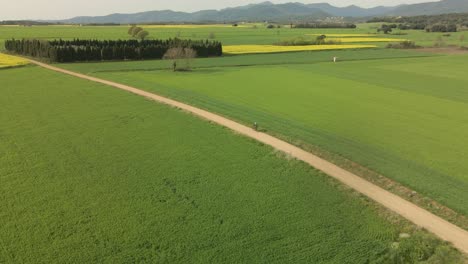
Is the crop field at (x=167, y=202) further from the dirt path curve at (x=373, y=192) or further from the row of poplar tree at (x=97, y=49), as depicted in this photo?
the row of poplar tree at (x=97, y=49)

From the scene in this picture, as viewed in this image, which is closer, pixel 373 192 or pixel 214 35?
pixel 373 192

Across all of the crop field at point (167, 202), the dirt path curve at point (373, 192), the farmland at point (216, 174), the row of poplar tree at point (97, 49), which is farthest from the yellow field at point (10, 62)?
the dirt path curve at point (373, 192)

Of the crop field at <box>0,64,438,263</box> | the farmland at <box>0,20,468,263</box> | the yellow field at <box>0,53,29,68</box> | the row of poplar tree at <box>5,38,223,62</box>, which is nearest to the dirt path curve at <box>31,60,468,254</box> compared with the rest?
the farmland at <box>0,20,468,263</box>

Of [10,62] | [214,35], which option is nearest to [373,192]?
[10,62]

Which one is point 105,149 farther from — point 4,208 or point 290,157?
point 290,157

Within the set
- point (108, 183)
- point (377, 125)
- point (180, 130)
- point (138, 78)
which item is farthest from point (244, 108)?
point (138, 78)

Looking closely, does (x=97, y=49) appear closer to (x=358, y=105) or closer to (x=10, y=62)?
(x=10, y=62)
